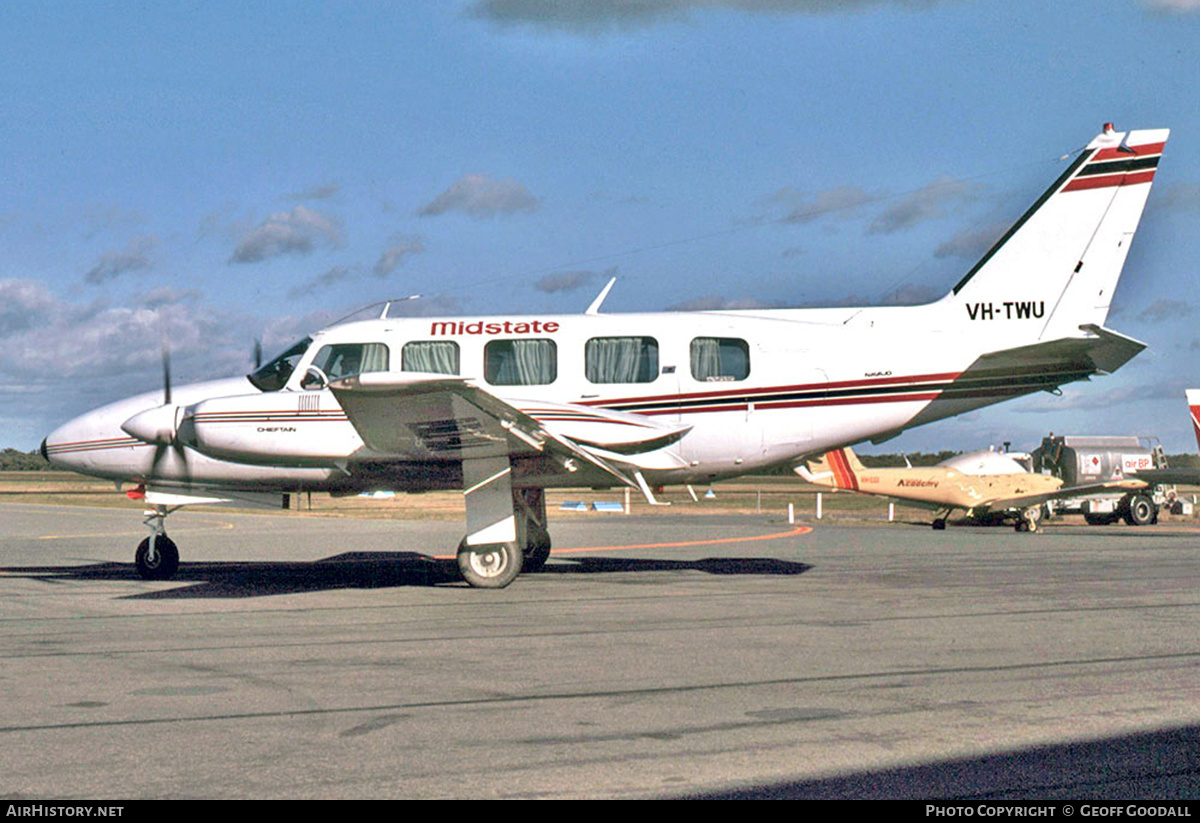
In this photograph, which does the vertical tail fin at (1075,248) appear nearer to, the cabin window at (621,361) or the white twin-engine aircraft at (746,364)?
the white twin-engine aircraft at (746,364)

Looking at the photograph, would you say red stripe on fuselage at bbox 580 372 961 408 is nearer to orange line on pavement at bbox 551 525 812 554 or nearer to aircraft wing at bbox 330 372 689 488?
aircraft wing at bbox 330 372 689 488

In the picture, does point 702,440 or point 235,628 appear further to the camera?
point 702,440

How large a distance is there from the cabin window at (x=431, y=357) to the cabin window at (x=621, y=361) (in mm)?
1976

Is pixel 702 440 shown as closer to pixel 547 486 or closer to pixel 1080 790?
pixel 547 486

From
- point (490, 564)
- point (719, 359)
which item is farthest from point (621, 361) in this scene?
point (490, 564)

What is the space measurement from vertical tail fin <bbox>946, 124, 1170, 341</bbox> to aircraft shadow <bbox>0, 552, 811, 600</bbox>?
5290mm

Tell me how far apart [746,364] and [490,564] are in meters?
4.70

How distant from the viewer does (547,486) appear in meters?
16.6

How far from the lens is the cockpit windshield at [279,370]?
1661 centimetres

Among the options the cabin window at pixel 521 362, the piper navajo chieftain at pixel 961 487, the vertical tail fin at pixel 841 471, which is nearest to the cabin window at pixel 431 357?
the cabin window at pixel 521 362

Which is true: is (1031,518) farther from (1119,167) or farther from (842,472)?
(1119,167)

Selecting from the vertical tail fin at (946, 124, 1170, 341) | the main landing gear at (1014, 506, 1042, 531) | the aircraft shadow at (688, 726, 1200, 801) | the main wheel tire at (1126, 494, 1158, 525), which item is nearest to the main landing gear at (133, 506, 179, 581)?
the vertical tail fin at (946, 124, 1170, 341)

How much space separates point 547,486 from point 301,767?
10776 millimetres
